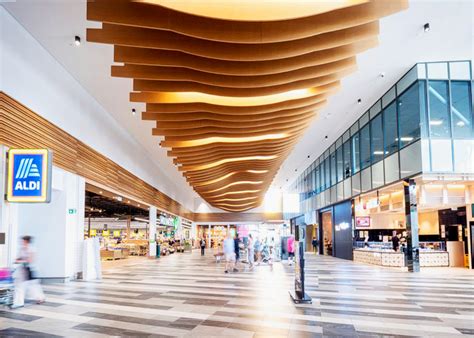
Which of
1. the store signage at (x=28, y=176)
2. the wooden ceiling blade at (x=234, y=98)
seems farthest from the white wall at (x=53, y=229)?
the wooden ceiling blade at (x=234, y=98)

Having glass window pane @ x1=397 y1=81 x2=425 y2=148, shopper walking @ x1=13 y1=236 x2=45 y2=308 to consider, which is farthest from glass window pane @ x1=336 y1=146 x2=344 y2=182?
shopper walking @ x1=13 y1=236 x2=45 y2=308

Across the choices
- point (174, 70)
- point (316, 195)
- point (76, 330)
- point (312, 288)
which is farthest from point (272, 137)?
point (316, 195)

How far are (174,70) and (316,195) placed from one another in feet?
74.2

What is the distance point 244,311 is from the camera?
7.06m

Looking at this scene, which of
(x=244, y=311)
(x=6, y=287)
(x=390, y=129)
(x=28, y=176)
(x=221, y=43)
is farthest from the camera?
(x=390, y=129)

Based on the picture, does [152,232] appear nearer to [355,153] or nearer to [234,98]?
[355,153]

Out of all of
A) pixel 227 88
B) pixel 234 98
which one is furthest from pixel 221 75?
pixel 234 98

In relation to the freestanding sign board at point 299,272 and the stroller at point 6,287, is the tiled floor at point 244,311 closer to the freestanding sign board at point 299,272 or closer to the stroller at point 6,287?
the freestanding sign board at point 299,272

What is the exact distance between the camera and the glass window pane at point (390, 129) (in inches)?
587

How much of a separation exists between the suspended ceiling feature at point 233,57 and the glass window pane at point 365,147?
7.87 m

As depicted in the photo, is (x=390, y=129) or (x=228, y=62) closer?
(x=228, y=62)

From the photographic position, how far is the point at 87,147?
12.4 m

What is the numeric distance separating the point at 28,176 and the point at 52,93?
2992 millimetres

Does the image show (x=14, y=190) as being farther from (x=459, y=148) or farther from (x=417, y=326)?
(x=459, y=148)
